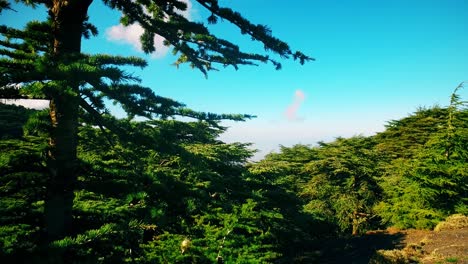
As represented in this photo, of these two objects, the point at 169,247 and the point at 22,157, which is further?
the point at 169,247

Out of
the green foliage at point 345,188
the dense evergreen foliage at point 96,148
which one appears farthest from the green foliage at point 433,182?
the dense evergreen foliage at point 96,148

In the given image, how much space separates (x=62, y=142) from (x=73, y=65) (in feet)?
4.39

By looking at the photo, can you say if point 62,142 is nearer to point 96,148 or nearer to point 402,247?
point 96,148

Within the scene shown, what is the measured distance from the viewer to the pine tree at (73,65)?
2803 millimetres

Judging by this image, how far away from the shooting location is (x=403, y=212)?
1920 centimetres

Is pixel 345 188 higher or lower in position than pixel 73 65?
lower

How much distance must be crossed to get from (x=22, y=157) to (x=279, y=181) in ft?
41.0

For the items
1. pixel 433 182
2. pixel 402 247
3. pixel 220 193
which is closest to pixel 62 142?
pixel 220 193

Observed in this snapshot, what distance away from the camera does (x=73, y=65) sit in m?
2.79

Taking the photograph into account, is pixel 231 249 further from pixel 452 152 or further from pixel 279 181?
pixel 452 152

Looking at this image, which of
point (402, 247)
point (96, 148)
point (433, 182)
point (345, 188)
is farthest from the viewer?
point (345, 188)

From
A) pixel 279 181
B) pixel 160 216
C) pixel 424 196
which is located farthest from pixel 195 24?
pixel 424 196

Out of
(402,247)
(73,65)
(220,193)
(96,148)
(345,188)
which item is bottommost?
(402,247)

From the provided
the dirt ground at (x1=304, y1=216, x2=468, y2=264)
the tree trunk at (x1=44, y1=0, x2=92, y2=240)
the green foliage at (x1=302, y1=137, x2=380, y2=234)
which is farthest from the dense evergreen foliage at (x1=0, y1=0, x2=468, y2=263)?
the green foliage at (x1=302, y1=137, x2=380, y2=234)
